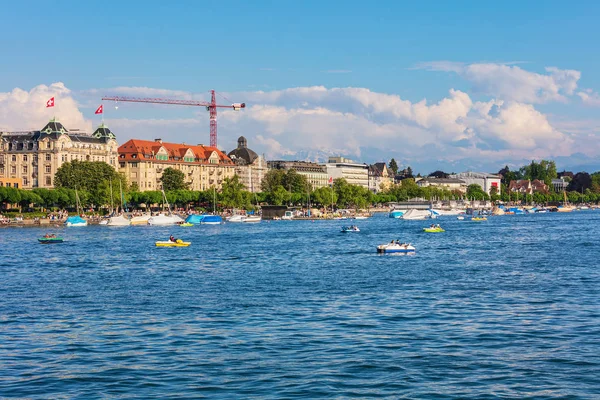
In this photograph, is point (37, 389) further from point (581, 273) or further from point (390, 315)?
point (581, 273)

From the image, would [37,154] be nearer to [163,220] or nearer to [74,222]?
[163,220]

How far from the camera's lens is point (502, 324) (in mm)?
33625

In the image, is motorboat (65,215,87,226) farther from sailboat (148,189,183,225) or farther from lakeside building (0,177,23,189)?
lakeside building (0,177,23,189)

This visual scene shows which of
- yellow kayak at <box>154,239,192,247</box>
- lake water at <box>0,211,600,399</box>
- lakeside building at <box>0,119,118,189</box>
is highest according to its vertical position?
lakeside building at <box>0,119,118,189</box>

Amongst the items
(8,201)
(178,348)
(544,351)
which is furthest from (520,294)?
(8,201)

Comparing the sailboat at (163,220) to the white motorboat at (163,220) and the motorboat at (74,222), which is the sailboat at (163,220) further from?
the motorboat at (74,222)

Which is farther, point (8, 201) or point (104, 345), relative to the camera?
point (8, 201)

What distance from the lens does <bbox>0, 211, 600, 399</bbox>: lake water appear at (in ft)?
80.1

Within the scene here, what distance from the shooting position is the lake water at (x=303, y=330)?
24.4 metres

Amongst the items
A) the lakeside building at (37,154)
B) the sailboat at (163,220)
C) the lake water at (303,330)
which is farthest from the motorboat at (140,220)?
the lake water at (303,330)

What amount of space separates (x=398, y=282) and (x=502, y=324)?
629 inches

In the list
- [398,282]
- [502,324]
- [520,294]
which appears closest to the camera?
[502,324]

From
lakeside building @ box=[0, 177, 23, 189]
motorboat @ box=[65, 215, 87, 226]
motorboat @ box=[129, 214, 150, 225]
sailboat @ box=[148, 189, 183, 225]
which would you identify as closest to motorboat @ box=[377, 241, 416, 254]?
motorboat @ box=[65, 215, 87, 226]

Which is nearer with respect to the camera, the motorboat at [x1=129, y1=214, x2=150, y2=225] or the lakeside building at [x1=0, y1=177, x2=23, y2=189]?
the motorboat at [x1=129, y1=214, x2=150, y2=225]
